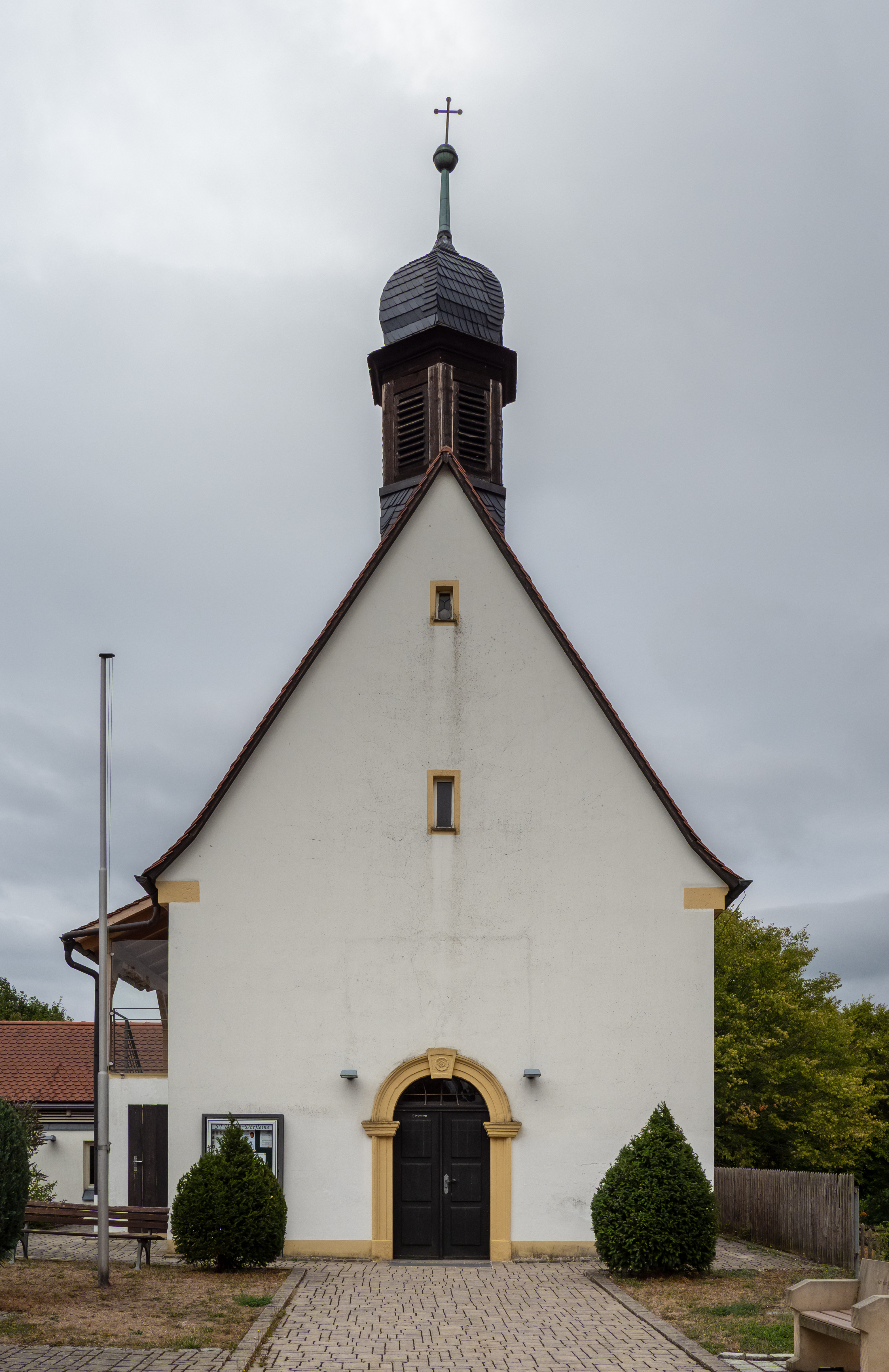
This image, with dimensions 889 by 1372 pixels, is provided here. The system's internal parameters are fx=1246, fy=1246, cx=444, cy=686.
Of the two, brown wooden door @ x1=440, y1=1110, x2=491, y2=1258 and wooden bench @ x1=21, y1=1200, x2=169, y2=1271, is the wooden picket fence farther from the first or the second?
wooden bench @ x1=21, y1=1200, x2=169, y2=1271

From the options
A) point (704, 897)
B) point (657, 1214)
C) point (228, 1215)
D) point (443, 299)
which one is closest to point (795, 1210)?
point (657, 1214)

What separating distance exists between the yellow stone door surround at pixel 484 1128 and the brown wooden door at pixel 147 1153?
3.16 m

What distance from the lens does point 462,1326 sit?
492 inches

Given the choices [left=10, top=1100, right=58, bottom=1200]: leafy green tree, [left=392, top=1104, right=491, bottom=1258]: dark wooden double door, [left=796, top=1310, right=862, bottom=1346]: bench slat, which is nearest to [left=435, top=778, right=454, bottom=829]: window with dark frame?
[left=392, top=1104, right=491, bottom=1258]: dark wooden double door

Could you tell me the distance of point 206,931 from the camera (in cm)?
1809

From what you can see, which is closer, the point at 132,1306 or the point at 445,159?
the point at 132,1306

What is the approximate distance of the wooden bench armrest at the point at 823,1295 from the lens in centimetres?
1082

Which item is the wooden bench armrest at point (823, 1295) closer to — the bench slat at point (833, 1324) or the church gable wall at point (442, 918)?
the bench slat at point (833, 1324)

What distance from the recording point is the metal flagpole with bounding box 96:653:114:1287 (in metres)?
14.4

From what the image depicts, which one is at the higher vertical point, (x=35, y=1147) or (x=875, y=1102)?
(x=35, y=1147)

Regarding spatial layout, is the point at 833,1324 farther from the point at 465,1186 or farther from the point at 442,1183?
the point at 442,1183

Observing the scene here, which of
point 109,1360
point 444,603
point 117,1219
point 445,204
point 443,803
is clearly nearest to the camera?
point 109,1360

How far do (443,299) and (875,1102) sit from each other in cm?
3905

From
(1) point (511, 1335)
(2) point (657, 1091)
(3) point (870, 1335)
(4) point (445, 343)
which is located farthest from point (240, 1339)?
(4) point (445, 343)
